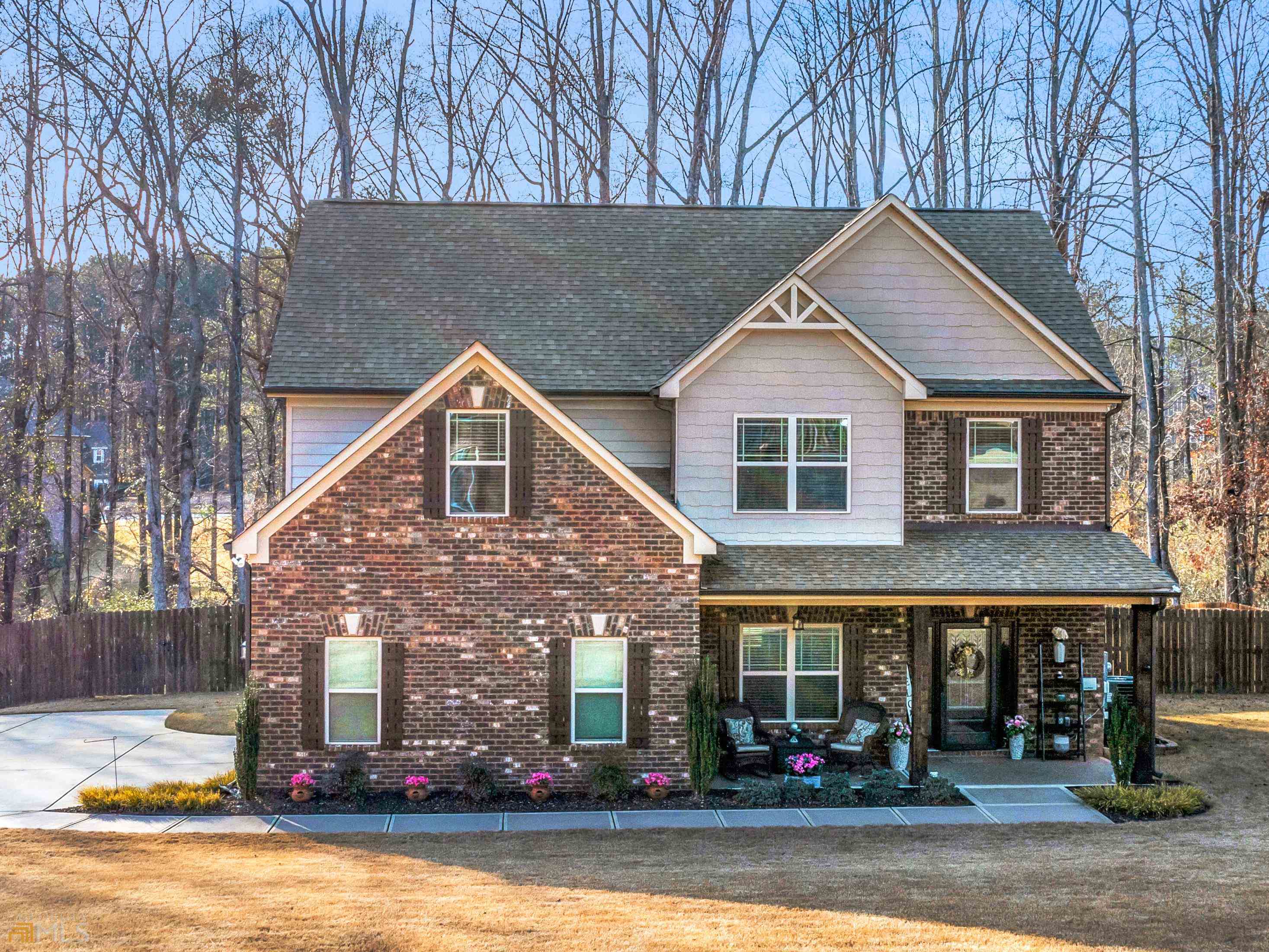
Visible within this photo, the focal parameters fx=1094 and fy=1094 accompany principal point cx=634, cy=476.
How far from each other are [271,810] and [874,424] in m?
9.50

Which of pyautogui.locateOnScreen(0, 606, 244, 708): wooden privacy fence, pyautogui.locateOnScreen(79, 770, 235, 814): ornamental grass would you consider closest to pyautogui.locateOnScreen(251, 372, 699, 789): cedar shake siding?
pyautogui.locateOnScreen(79, 770, 235, 814): ornamental grass

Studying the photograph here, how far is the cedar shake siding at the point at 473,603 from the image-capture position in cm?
1385

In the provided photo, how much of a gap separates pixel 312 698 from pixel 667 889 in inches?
227

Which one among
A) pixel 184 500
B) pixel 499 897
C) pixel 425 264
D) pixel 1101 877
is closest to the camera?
pixel 499 897

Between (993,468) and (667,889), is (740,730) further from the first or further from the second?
(993,468)

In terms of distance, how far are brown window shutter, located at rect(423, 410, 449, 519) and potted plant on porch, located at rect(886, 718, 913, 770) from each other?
6984 millimetres

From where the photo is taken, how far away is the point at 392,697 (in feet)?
45.7

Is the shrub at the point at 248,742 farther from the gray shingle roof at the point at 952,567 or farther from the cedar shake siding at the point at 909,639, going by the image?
the cedar shake siding at the point at 909,639

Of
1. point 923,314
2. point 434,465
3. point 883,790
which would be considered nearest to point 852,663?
point 883,790

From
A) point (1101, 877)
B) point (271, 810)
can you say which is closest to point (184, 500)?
point (271, 810)

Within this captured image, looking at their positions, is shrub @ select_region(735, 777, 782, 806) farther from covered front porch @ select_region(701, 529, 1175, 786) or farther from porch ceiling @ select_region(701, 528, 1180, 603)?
porch ceiling @ select_region(701, 528, 1180, 603)

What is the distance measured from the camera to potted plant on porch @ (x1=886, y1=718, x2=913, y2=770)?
1516 cm

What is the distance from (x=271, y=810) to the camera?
44.1 feet

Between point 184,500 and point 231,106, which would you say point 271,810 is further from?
point 231,106
